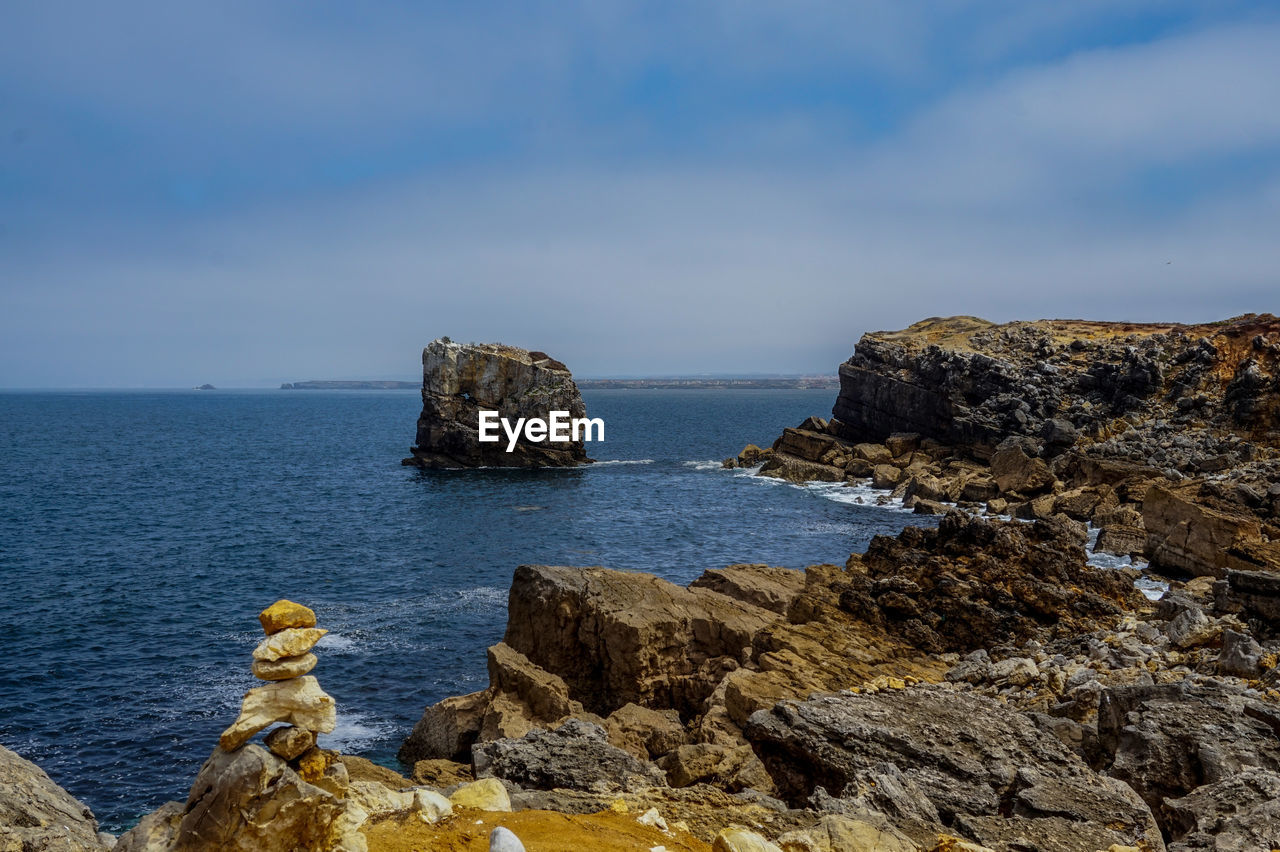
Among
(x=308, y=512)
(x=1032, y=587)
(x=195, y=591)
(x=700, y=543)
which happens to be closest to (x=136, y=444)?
(x=308, y=512)

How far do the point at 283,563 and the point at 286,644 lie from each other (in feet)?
135

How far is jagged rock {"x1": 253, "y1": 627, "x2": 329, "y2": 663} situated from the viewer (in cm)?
1064

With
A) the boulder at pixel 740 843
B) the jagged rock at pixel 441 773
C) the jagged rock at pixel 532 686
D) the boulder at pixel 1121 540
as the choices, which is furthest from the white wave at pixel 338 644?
the boulder at pixel 1121 540

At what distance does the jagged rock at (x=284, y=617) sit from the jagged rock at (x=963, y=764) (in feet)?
27.1

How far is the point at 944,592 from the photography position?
2756 centimetres

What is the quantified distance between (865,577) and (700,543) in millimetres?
23844

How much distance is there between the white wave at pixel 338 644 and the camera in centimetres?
3362

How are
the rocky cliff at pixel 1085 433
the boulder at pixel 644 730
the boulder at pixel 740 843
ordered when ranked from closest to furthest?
the boulder at pixel 740 843, the boulder at pixel 644 730, the rocky cliff at pixel 1085 433

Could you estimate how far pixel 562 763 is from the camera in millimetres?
15141

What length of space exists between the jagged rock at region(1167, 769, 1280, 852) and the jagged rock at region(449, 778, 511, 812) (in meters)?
9.35

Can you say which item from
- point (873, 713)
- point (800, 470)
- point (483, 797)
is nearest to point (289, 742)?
point (483, 797)

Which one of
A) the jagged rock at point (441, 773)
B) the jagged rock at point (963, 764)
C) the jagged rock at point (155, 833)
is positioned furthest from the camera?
the jagged rock at point (441, 773)

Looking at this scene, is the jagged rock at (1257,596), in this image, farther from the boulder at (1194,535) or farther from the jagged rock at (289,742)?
the jagged rock at (289,742)

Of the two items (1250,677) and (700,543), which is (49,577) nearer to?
(700,543)
